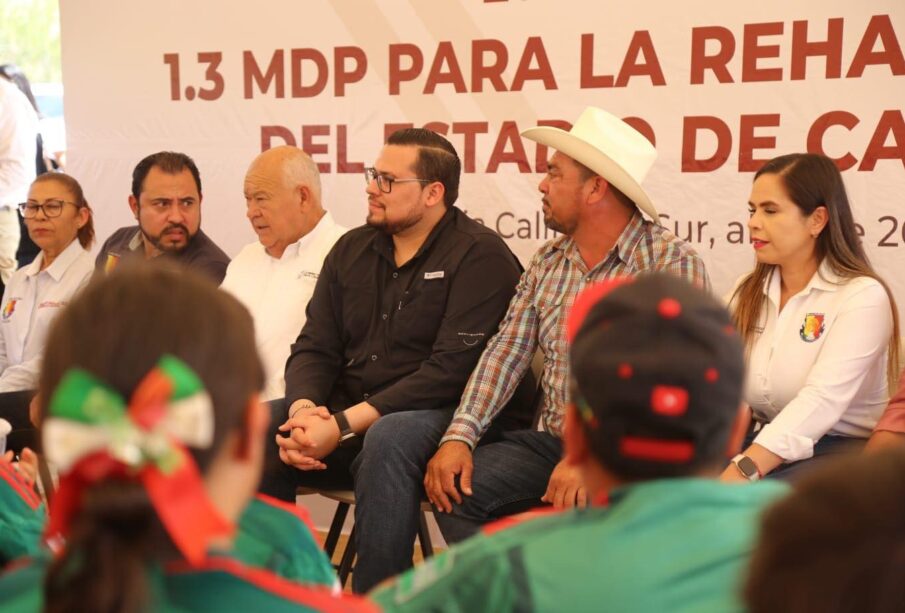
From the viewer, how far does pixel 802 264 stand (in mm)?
2824

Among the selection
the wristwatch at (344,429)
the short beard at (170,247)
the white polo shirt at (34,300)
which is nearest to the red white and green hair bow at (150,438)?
the wristwatch at (344,429)

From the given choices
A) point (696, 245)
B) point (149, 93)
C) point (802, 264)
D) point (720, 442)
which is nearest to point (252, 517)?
point (720, 442)

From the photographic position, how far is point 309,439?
9.57ft

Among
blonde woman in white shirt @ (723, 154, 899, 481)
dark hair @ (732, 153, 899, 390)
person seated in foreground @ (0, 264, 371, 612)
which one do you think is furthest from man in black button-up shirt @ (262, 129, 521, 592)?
person seated in foreground @ (0, 264, 371, 612)

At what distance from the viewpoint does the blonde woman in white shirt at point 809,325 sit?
263 cm

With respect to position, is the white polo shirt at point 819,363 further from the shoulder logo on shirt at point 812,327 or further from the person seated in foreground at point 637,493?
the person seated in foreground at point 637,493

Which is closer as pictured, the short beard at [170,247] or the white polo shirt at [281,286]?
the white polo shirt at [281,286]

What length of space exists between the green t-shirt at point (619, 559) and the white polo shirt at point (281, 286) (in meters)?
2.42

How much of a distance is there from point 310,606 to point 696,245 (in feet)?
8.80

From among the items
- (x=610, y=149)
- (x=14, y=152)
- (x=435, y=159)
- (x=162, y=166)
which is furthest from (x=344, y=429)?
(x=14, y=152)

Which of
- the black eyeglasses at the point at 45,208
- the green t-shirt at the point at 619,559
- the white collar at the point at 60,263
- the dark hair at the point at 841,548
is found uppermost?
the black eyeglasses at the point at 45,208

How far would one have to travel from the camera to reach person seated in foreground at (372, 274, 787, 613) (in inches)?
41.1

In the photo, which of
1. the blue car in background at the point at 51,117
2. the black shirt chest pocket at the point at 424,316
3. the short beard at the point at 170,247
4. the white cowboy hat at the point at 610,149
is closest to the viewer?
the white cowboy hat at the point at 610,149

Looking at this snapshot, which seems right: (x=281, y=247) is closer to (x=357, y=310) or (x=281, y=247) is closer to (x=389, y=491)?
(x=357, y=310)
